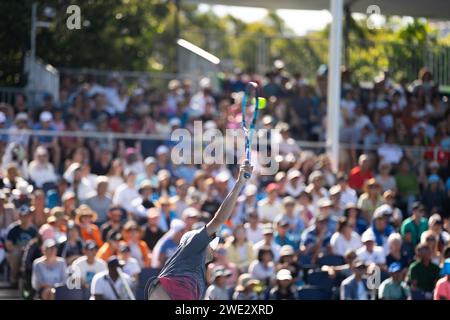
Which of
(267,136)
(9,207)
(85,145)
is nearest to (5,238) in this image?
(9,207)

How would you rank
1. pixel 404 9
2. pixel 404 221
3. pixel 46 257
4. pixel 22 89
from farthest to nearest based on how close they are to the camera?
pixel 404 9 < pixel 22 89 < pixel 404 221 < pixel 46 257

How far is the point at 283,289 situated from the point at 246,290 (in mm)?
455

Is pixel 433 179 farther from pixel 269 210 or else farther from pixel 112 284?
pixel 112 284

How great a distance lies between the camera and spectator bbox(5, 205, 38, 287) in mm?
13719

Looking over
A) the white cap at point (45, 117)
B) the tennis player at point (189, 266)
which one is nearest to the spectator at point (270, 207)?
the white cap at point (45, 117)

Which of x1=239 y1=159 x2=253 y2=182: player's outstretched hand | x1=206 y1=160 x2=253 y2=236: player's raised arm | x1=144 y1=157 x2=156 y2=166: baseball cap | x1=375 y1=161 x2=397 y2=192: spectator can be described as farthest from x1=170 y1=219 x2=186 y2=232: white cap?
x1=239 y1=159 x2=253 y2=182: player's outstretched hand

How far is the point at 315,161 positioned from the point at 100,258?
4669 mm

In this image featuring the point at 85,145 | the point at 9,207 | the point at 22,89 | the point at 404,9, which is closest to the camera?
the point at 9,207

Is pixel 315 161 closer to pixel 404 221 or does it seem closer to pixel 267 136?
pixel 267 136

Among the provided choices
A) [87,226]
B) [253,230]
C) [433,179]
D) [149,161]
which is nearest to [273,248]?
[253,230]

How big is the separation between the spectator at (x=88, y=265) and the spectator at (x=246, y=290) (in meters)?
1.52

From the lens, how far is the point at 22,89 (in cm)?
1867

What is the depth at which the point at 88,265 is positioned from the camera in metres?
13.2

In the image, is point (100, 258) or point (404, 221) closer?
point (100, 258)
